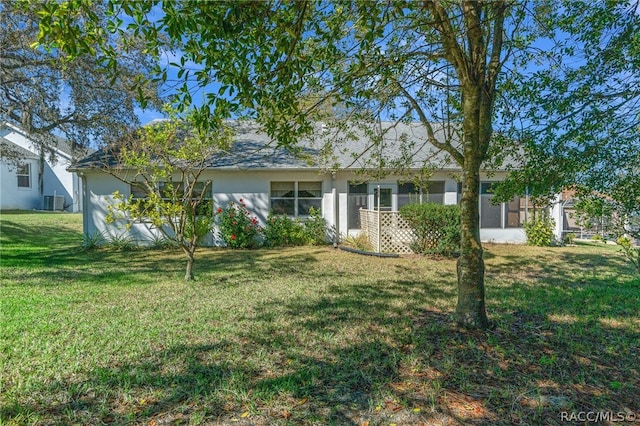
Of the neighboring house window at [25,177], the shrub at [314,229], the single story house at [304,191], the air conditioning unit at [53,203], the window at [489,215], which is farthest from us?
the air conditioning unit at [53,203]

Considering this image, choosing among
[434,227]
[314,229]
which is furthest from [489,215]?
[314,229]

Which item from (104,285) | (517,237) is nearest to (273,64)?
(104,285)

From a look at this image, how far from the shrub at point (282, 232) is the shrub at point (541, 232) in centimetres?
850

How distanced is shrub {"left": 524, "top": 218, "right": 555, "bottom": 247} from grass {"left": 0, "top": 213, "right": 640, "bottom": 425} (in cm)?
521

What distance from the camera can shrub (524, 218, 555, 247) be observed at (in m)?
13.0

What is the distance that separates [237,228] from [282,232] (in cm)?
157

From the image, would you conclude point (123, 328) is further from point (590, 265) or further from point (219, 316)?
point (590, 265)

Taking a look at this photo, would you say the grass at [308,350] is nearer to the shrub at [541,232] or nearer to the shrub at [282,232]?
the shrub at [282,232]

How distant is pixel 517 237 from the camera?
13516mm

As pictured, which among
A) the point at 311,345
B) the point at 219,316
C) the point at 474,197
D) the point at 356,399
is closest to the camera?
the point at 356,399

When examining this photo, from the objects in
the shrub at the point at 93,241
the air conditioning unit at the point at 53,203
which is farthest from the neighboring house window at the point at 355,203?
the air conditioning unit at the point at 53,203

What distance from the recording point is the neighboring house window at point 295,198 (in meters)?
13.1

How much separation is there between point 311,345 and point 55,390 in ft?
7.97

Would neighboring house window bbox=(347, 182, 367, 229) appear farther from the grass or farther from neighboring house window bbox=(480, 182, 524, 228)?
the grass
